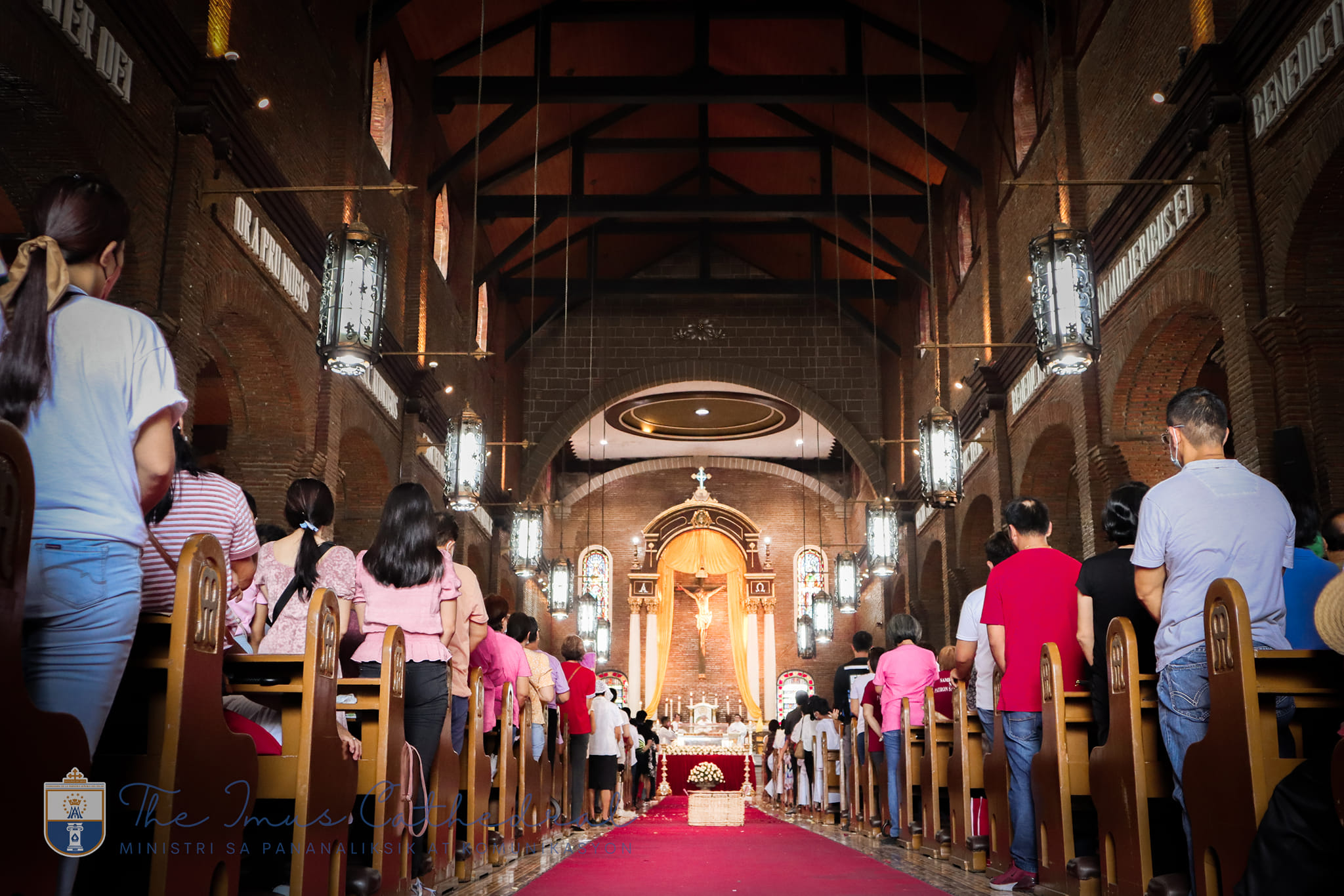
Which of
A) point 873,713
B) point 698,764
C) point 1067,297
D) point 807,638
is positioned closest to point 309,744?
point 873,713

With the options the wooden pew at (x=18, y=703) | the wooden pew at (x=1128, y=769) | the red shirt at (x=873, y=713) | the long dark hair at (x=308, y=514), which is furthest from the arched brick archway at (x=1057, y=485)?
the wooden pew at (x=18, y=703)

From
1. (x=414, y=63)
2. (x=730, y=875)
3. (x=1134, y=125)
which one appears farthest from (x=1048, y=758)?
(x=414, y=63)

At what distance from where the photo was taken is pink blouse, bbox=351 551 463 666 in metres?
4.19

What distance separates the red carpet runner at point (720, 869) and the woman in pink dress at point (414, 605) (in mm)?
775

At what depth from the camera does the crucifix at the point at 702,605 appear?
25328mm

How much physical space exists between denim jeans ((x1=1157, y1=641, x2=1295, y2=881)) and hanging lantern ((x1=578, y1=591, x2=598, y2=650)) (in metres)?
18.4

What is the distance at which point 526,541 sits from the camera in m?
13.8

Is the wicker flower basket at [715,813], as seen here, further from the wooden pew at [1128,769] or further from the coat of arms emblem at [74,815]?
the coat of arms emblem at [74,815]

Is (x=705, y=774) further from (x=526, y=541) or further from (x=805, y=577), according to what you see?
(x=526, y=541)

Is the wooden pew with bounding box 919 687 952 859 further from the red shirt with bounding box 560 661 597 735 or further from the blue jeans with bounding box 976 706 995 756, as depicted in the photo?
the red shirt with bounding box 560 661 597 735

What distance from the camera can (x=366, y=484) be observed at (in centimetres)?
1327

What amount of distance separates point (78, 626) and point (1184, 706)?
275 centimetres

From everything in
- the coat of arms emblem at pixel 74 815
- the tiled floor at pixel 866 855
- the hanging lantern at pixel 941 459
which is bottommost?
the tiled floor at pixel 866 855

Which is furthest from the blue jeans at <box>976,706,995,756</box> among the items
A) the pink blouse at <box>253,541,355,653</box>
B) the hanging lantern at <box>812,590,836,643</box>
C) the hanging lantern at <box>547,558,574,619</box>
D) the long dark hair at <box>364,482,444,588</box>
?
the hanging lantern at <box>812,590,836,643</box>
